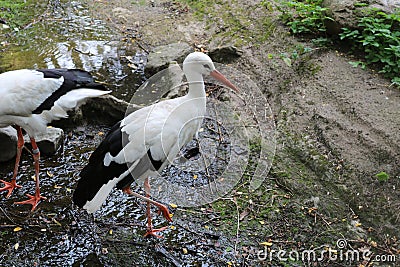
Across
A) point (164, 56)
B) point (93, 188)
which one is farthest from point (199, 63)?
point (164, 56)

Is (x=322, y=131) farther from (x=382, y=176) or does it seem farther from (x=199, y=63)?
(x=199, y=63)

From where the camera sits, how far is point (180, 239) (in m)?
3.49

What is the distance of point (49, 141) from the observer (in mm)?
4121

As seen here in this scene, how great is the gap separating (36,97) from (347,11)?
3.51 metres

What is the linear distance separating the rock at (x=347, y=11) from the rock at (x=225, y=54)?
110cm

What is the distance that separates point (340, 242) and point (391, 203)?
1.76 feet

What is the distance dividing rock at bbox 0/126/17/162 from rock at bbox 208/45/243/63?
2.47 m

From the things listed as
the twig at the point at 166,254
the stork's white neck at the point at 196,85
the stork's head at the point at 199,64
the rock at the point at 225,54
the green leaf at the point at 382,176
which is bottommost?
the twig at the point at 166,254

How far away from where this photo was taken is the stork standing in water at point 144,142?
3152mm

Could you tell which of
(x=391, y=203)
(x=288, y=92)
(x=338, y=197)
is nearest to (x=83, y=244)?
(x=338, y=197)

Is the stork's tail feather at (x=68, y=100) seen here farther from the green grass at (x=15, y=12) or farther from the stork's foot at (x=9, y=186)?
the green grass at (x=15, y=12)

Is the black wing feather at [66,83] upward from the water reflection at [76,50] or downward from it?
upward

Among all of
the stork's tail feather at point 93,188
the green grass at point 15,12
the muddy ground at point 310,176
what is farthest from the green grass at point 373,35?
the green grass at point 15,12

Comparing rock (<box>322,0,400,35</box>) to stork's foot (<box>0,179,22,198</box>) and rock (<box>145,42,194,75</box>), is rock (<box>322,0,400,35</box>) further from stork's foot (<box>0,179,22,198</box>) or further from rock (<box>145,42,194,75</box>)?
stork's foot (<box>0,179,22,198</box>)
